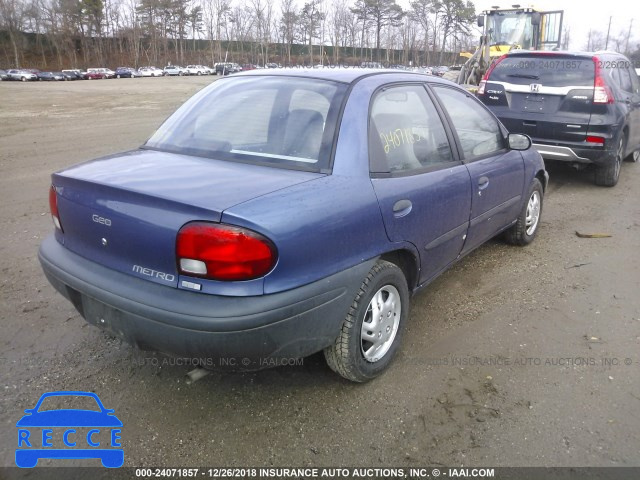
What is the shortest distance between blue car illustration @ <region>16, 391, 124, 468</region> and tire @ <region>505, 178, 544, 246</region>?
3.83 meters

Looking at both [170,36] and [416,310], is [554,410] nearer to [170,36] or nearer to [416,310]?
[416,310]

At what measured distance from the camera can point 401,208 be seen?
2.82 metres

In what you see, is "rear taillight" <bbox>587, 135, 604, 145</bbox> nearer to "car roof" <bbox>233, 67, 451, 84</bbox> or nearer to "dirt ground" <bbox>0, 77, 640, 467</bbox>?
"dirt ground" <bbox>0, 77, 640, 467</bbox>

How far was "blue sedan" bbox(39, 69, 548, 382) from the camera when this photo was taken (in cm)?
218

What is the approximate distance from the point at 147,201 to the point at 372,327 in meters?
1.34

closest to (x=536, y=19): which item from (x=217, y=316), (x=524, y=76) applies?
(x=524, y=76)

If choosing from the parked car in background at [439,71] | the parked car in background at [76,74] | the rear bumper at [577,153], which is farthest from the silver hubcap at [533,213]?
the parked car in background at [76,74]

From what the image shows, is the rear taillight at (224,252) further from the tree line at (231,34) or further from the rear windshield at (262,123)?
the tree line at (231,34)

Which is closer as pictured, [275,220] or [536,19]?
[275,220]

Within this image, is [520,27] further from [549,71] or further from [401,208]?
[401,208]

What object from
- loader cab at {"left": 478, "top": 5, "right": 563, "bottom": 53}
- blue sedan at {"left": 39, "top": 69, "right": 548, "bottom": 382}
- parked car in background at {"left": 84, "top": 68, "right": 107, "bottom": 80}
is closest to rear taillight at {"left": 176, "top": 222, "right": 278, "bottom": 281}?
blue sedan at {"left": 39, "top": 69, "right": 548, "bottom": 382}

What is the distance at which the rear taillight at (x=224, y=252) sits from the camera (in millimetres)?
2127

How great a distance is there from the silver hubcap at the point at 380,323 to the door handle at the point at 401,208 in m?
0.40

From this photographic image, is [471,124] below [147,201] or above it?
above
